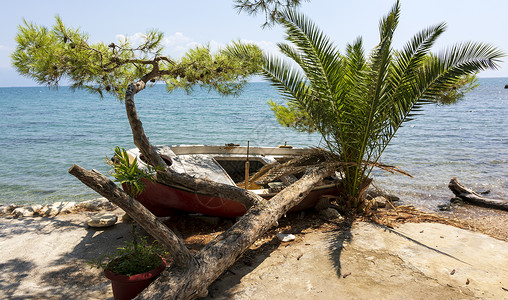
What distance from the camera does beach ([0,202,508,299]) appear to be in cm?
419

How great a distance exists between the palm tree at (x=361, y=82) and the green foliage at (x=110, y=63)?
880mm

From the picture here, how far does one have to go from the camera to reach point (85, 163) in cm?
1505

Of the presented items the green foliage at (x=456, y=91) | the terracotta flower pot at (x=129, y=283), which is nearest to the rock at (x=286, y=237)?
the terracotta flower pot at (x=129, y=283)

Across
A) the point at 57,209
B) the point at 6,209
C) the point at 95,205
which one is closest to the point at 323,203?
the point at 95,205

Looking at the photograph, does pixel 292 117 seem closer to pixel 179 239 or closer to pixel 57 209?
pixel 57 209

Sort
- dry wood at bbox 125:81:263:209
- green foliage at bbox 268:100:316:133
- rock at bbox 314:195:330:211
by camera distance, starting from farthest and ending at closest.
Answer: green foliage at bbox 268:100:316:133
rock at bbox 314:195:330:211
dry wood at bbox 125:81:263:209

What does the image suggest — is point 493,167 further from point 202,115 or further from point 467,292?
point 202,115

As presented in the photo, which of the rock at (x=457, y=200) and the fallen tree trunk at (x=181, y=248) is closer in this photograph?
the fallen tree trunk at (x=181, y=248)

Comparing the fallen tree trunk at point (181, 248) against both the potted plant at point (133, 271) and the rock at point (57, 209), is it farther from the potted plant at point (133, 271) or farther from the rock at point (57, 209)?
the rock at point (57, 209)

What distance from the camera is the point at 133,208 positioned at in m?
3.65

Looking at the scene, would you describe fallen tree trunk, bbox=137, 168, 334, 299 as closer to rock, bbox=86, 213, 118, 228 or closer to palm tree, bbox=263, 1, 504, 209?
palm tree, bbox=263, 1, 504, 209

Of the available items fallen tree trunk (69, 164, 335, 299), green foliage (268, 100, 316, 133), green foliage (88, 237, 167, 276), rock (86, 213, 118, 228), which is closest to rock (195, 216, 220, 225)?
rock (86, 213, 118, 228)

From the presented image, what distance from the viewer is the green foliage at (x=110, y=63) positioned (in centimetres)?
675

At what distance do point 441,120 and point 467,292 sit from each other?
28390mm
